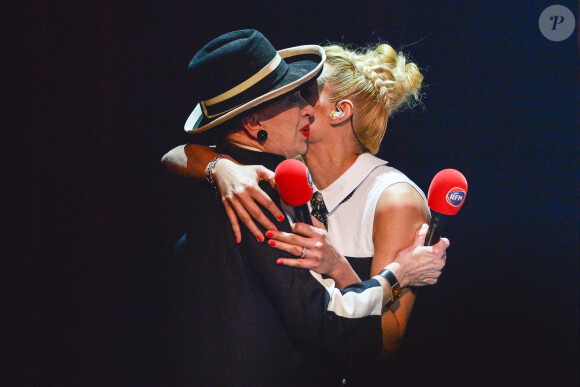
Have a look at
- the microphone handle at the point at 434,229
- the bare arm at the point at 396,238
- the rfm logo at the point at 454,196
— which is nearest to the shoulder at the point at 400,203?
the bare arm at the point at 396,238

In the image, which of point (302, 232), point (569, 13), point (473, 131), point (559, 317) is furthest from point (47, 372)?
point (569, 13)

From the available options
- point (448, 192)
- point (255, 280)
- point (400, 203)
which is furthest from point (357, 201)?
point (255, 280)

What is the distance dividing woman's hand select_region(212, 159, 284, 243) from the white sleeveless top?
0.65 m

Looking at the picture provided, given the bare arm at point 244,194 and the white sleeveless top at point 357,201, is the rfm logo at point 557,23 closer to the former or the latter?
the white sleeveless top at point 357,201

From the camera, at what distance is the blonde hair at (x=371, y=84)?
2254 mm

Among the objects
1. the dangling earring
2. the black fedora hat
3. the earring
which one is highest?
the black fedora hat

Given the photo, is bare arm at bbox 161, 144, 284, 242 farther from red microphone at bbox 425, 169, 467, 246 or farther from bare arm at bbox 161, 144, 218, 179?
red microphone at bbox 425, 169, 467, 246

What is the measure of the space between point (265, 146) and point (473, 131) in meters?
1.53

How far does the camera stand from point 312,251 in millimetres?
1571

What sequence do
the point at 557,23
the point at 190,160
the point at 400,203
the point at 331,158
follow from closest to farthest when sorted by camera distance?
the point at 190,160, the point at 400,203, the point at 331,158, the point at 557,23

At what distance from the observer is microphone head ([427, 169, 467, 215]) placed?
175cm

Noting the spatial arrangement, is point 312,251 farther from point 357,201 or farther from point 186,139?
point 186,139

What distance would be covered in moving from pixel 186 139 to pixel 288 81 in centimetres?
122

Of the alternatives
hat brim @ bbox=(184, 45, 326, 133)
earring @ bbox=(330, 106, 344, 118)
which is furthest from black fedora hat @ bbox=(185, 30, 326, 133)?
earring @ bbox=(330, 106, 344, 118)
